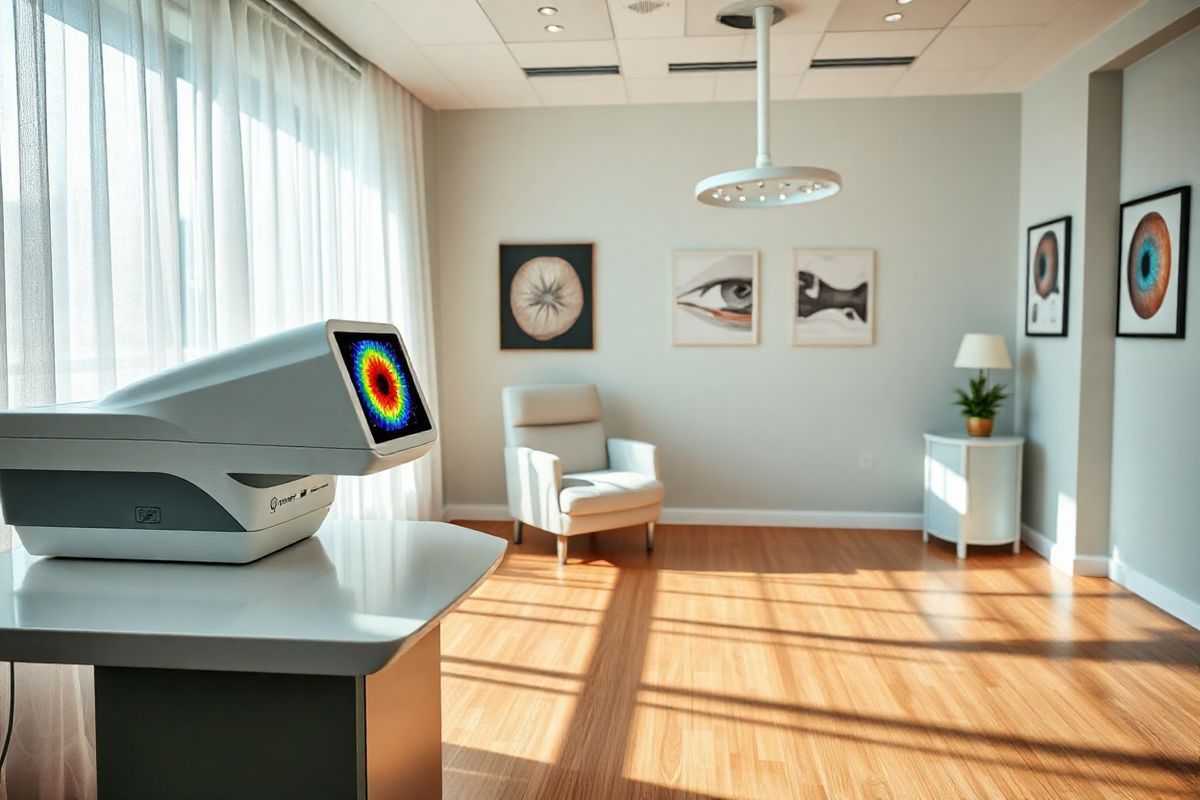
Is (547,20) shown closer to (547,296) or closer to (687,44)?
(687,44)

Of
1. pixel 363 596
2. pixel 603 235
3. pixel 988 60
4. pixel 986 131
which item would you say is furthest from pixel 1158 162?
pixel 363 596

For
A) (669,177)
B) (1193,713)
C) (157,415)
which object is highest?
(669,177)

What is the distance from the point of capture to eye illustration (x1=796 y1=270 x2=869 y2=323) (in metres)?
5.22

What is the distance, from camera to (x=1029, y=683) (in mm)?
3000

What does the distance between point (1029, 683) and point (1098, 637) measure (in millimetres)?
656

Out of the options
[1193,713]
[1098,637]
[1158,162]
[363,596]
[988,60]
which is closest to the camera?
[363,596]

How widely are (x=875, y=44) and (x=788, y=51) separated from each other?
15.5 inches

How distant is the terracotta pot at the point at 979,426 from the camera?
4785 millimetres

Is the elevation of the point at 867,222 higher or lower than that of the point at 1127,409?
higher

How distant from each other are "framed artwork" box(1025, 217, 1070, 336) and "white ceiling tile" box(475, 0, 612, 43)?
2.44 meters

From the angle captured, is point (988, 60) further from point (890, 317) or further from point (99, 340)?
point (99, 340)

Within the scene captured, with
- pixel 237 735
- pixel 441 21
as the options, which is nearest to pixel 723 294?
pixel 441 21

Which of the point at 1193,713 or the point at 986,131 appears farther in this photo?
the point at 986,131

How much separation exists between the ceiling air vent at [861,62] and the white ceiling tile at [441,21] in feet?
5.24
